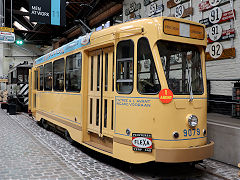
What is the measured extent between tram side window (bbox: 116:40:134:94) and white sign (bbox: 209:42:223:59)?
4.35 metres

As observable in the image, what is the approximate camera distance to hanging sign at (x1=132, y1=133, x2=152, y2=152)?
14.5ft

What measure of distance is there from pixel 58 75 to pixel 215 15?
533 centimetres

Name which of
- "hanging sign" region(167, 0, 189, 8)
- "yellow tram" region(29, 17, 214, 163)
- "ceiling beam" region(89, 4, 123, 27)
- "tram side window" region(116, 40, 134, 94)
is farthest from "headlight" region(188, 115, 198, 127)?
"ceiling beam" region(89, 4, 123, 27)

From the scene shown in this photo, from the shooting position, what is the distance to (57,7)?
1089 centimetres

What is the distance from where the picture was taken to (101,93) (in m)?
5.59

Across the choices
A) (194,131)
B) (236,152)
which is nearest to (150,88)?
(194,131)

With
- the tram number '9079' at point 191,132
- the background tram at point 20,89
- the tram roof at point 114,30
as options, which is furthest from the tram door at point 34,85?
the tram number '9079' at point 191,132

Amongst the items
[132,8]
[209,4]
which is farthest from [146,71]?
[132,8]

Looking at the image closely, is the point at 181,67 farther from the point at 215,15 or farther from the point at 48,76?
the point at 48,76

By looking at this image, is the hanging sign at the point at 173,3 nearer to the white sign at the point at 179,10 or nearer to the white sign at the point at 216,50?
the white sign at the point at 179,10

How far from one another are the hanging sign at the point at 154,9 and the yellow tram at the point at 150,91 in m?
5.73

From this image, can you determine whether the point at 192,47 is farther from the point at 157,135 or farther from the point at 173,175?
the point at 173,175

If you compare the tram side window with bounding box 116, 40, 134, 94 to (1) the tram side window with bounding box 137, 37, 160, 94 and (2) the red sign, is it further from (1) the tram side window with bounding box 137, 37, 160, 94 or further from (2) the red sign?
(2) the red sign

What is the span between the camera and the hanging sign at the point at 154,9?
35.1 ft
